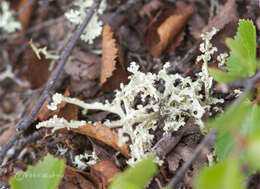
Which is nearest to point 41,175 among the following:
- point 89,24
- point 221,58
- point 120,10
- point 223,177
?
point 223,177

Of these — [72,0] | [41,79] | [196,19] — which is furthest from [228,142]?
[72,0]

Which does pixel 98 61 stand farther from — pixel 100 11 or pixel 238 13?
pixel 238 13

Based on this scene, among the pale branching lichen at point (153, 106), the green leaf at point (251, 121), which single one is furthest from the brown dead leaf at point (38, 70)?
the green leaf at point (251, 121)

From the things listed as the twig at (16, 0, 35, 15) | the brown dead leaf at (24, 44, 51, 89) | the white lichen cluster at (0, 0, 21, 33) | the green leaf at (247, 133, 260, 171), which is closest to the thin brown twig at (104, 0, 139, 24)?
the brown dead leaf at (24, 44, 51, 89)

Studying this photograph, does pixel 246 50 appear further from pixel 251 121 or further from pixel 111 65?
pixel 111 65

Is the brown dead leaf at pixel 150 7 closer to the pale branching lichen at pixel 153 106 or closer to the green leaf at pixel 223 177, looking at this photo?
the pale branching lichen at pixel 153 106

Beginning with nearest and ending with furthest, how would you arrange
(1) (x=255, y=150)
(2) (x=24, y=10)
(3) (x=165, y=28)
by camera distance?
(1) (x=255, y=150) → (3) (x=165, y=28) → (2) (x=24, y=10)
